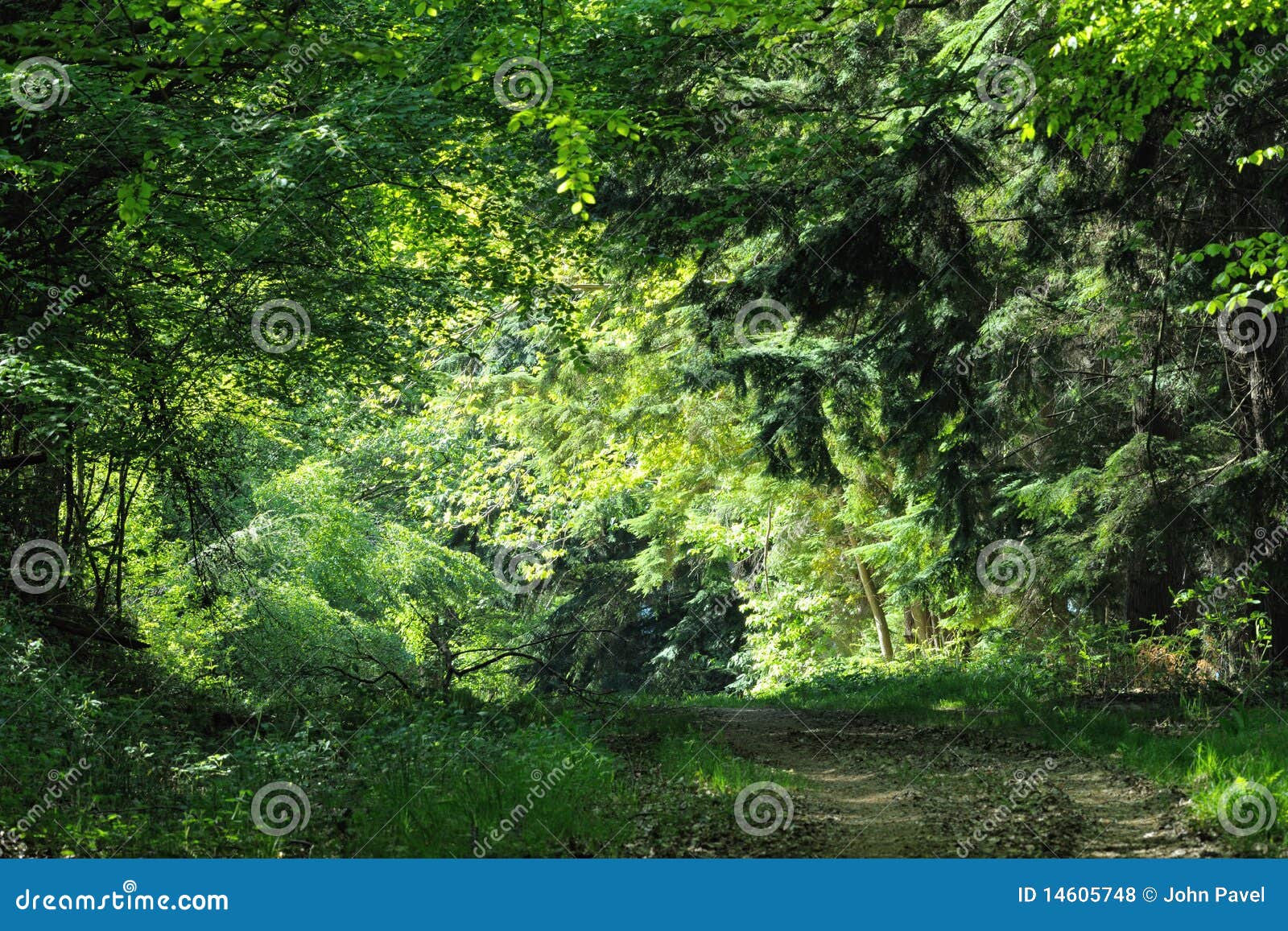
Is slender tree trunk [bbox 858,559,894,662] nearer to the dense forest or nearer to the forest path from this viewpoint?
the dense forest

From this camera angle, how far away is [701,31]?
10.0 m

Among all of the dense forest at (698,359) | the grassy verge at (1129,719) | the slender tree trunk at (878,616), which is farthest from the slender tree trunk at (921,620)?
the dense forest at (698,359)

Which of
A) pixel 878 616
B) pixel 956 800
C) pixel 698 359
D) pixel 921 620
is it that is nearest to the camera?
pixel 956 800

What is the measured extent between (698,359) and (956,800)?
6777 millimetres

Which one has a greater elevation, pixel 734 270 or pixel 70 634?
pixel 734 270

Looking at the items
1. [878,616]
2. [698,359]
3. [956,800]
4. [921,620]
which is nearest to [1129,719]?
[956,800]

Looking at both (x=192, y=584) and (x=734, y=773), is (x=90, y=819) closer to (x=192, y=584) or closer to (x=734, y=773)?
(x=734, y=773)

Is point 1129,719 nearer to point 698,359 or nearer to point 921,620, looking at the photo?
point 698,359

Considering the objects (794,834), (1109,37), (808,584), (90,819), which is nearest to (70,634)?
(90,819)

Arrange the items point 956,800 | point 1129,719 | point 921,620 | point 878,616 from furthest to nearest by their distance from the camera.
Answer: point 921,620, point 878,616, point 1129,719, point 956,800

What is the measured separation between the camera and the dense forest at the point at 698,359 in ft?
23.5

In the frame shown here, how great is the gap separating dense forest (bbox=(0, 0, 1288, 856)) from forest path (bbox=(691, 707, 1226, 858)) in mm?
51

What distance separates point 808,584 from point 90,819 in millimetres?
16887

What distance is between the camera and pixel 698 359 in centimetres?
1312
